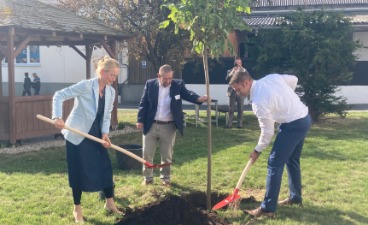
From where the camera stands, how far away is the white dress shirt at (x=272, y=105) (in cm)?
539

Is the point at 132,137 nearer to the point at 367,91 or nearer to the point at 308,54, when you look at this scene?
the point at 308,54

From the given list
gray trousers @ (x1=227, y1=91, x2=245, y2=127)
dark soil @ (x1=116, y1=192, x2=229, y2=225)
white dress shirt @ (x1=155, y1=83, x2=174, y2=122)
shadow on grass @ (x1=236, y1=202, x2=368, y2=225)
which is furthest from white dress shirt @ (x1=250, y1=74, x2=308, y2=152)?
gray trousers @ (x1=227, y1=91, x2=245, y2=127)

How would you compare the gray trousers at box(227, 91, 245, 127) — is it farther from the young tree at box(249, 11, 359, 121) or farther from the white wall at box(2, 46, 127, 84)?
the white wall at box(2, 46, 127, 84)

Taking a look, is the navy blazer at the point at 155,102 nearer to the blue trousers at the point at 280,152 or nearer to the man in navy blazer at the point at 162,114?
the man in navy blazer at the point at 162,114

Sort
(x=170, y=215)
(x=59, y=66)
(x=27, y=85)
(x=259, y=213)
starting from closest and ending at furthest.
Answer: (x=170, y=215)
(x=259, y=213)
(x=27, y=85)
(x=59, y=66)

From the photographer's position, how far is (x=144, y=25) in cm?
1500

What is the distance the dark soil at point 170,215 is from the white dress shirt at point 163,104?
1.64 m

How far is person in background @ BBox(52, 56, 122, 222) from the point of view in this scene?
5.50 m

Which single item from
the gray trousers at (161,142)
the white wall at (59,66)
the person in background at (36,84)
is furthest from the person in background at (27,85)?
the gray trousers at (161,142)

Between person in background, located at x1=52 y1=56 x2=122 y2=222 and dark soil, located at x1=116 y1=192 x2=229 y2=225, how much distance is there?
517 mm

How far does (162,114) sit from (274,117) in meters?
2.14

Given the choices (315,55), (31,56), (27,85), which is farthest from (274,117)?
(31,56)

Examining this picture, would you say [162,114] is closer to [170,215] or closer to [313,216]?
[170,215]

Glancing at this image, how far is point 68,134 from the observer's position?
5512 millimetres
